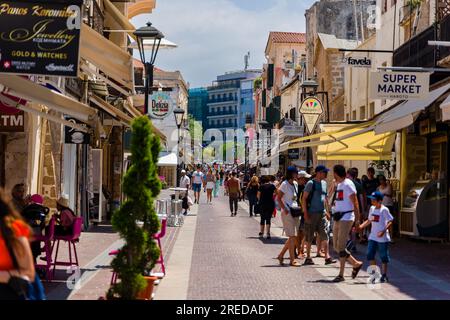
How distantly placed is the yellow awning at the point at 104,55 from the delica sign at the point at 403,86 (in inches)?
249

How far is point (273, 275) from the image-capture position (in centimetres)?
1411

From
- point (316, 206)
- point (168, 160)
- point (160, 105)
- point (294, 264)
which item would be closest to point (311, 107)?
point (168, 160)

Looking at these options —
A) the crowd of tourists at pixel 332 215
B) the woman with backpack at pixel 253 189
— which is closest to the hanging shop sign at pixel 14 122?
the crowd of tourists at pixel 332 215

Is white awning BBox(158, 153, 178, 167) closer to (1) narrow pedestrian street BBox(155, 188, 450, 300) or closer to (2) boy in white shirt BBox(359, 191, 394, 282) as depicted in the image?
(1) narrow pedestrian street BBox(155, 188, 450, 300)

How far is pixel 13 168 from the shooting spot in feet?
63.1

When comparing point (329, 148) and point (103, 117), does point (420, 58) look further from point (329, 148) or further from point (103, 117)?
point (103, 117)

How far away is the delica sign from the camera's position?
62.2 ft

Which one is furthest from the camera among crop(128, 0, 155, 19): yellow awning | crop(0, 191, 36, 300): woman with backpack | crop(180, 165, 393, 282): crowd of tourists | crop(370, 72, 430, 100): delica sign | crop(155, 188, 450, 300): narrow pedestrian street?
crop(128, 0, 155, 19): yellow awning

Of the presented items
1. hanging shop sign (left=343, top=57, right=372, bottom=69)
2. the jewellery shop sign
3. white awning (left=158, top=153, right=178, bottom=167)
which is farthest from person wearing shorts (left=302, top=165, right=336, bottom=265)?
white awning (left=158, top=153, right=178, bottom=167)

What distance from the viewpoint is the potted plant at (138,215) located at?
9.22 meters

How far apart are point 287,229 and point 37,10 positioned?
5976mm

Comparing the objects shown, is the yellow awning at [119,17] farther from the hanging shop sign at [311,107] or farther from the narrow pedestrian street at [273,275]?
the hanging shop sign at [311,107]

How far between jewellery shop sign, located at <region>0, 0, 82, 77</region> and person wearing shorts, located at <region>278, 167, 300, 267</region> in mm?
5259

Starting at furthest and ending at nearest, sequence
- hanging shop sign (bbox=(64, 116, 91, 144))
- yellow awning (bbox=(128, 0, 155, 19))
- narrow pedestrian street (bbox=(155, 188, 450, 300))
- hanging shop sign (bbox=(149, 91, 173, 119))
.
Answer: hanging shop sign (bbox=(149, 91, 173, 119)), yellow awning (bbox=(128, 0, 155, 19)), hanging shop sign (bbox=(64, 116, 91, 144)), narrow pedestrian street (bbox=(155, 188, 450, 300))
